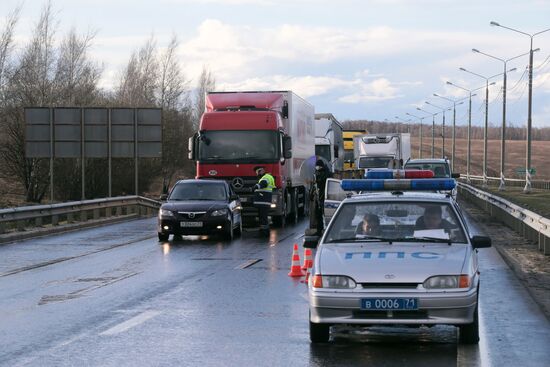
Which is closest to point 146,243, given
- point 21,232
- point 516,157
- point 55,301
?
point 21,232

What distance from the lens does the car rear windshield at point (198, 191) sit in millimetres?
25595

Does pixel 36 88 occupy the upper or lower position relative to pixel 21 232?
upper

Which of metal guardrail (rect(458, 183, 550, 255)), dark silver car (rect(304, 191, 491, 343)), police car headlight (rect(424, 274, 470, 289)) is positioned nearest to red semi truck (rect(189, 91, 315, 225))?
metal guardrail (rect(458, 183, 550, 255))

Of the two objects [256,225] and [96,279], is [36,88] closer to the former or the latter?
[256,225]

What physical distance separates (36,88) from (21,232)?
36.4 m

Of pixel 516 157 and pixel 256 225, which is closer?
pixel 256 225

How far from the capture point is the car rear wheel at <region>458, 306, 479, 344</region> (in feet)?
31.0

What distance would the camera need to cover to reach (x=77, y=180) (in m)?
56.4

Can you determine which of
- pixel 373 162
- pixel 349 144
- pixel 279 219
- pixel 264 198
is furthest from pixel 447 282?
pixel 349 144

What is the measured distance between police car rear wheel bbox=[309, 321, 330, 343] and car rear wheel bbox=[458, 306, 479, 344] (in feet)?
4.18

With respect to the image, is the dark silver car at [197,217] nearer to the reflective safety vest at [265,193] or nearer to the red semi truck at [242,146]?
the reflective safety vest at [265,193]

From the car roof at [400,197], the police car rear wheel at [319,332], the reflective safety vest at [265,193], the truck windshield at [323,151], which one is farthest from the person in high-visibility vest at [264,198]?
the truck windshield at [323,151]

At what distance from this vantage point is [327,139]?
47438 millimetres

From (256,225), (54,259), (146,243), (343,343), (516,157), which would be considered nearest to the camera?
(343,343)
